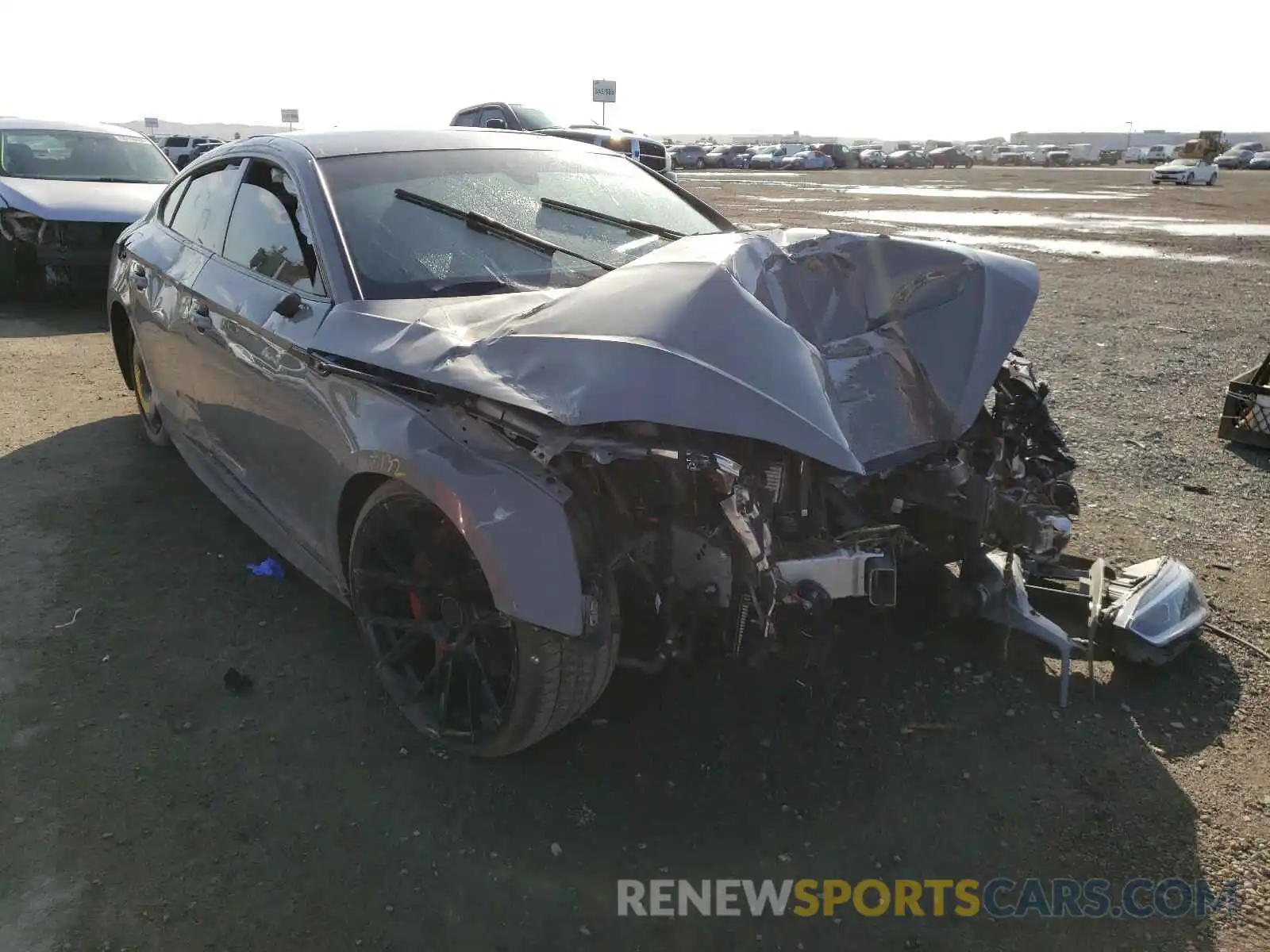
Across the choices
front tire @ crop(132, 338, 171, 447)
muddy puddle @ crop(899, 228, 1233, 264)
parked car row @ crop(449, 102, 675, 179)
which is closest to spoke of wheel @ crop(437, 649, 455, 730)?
front tire @ crop(132, 338, 171, 447)

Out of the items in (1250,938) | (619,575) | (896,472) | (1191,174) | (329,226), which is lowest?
(1250,938)

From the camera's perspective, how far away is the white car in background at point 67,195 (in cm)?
820

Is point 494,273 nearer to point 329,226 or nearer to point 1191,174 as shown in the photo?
point 329,226

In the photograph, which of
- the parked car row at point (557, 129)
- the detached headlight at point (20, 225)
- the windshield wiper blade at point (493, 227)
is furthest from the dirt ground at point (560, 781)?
the parked car row at point (557, 129)

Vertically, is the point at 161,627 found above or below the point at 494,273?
below

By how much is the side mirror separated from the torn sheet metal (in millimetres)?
212

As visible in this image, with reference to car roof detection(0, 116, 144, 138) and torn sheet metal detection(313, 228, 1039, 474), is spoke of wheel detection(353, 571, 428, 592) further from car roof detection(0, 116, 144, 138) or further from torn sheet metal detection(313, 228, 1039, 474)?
car roof detection(0, 116, 144, 138)

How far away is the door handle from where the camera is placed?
11.9 feet

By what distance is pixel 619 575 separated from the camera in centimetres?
244

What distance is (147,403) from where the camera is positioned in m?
5.02

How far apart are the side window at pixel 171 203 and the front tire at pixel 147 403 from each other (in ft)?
2.20

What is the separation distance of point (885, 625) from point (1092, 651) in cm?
69

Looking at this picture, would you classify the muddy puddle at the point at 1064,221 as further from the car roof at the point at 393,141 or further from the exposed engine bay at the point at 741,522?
the exposed engine bay at the point at 741,522

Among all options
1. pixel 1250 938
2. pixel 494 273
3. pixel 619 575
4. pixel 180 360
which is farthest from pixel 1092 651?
pixel 180 360
